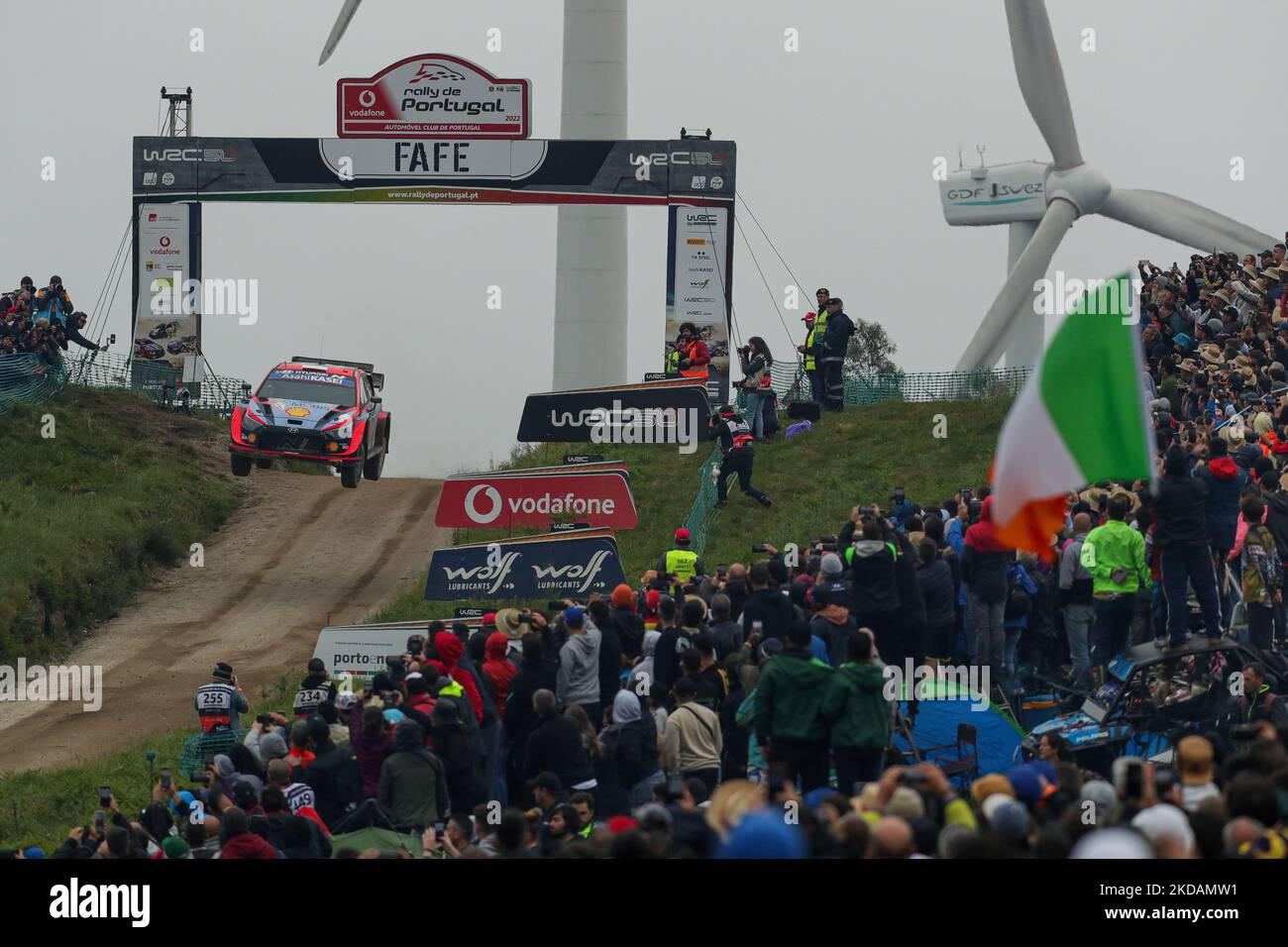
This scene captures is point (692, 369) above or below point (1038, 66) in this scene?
below

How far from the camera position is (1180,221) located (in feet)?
145

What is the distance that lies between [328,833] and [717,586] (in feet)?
16.8

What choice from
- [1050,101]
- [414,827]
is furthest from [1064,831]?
[1050,101]

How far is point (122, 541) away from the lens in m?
33.2

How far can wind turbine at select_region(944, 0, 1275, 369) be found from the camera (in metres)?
37.3

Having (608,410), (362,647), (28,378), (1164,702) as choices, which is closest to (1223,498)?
(1164,702)

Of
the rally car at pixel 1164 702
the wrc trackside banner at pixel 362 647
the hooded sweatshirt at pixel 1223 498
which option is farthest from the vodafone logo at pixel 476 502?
the rally car at pixel 1164 702

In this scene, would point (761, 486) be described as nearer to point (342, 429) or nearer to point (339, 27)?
point (342, 429)

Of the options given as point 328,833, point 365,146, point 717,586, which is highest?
point 365,146

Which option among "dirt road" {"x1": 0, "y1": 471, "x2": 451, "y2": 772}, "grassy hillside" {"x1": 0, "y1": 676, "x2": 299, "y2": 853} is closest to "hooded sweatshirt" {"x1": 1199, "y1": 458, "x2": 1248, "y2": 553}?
"grassy hillside" {"x1": 0, "y1": 676, "x2": 299, "y2": 853}

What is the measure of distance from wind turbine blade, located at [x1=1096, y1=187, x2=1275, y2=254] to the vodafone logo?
21029mm

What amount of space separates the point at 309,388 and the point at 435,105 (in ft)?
37.1

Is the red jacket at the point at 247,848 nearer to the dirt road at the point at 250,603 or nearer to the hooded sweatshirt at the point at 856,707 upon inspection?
the hooded sweatshirt at the point at 856,707
